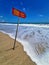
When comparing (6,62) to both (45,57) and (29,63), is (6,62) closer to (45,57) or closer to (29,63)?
(29,63)

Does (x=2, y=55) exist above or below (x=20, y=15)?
below

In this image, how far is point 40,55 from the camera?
20.4ft

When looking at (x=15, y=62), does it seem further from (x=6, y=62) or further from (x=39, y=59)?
(x=39, y=59)

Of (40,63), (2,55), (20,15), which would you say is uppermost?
(20,15)

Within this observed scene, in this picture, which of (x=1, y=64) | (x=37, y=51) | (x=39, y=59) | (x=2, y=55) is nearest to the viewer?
(x=1, y=64)

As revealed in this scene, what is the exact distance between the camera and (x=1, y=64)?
174 inches

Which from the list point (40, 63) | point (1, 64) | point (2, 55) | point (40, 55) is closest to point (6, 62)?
point (1, 64)

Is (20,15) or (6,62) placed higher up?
(20,15)

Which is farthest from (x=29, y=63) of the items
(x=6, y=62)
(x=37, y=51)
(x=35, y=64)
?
(x=37, y=51)

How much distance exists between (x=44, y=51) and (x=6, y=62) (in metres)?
2.80

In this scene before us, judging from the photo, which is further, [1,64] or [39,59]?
[39,59]

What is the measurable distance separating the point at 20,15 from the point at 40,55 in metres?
2.28

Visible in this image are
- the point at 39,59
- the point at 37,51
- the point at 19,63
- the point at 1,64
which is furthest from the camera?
the point at 37,51

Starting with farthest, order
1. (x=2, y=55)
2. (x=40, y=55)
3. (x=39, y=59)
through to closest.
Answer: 1. (x=40, y=55)
2. (x=39, y=59)
3. (x=2, y=55)
